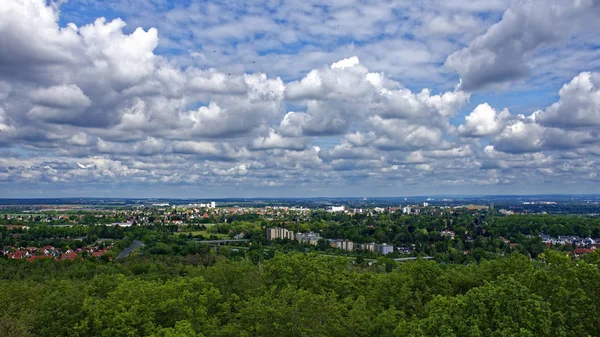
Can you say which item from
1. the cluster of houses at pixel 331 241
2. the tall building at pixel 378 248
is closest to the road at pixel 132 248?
the cluster of houses at pixel 331 241

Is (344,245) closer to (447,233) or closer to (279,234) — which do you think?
(279,234)

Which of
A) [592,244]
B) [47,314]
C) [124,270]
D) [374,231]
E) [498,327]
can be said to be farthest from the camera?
[374,231]

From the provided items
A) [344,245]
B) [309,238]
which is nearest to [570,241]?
[344,245]

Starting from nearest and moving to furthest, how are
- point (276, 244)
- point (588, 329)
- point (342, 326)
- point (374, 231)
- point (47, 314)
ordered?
point (588, 329) → point (342, 326) → point (47, 314) → point (276, 244) → point (374, 231)

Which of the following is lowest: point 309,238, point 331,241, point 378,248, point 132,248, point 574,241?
point 378,248

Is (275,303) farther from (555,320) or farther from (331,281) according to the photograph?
(555,320)

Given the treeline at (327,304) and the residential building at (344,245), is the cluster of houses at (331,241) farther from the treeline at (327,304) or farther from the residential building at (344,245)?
the treeline at (327,304)

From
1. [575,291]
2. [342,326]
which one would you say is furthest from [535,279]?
[342,326]
